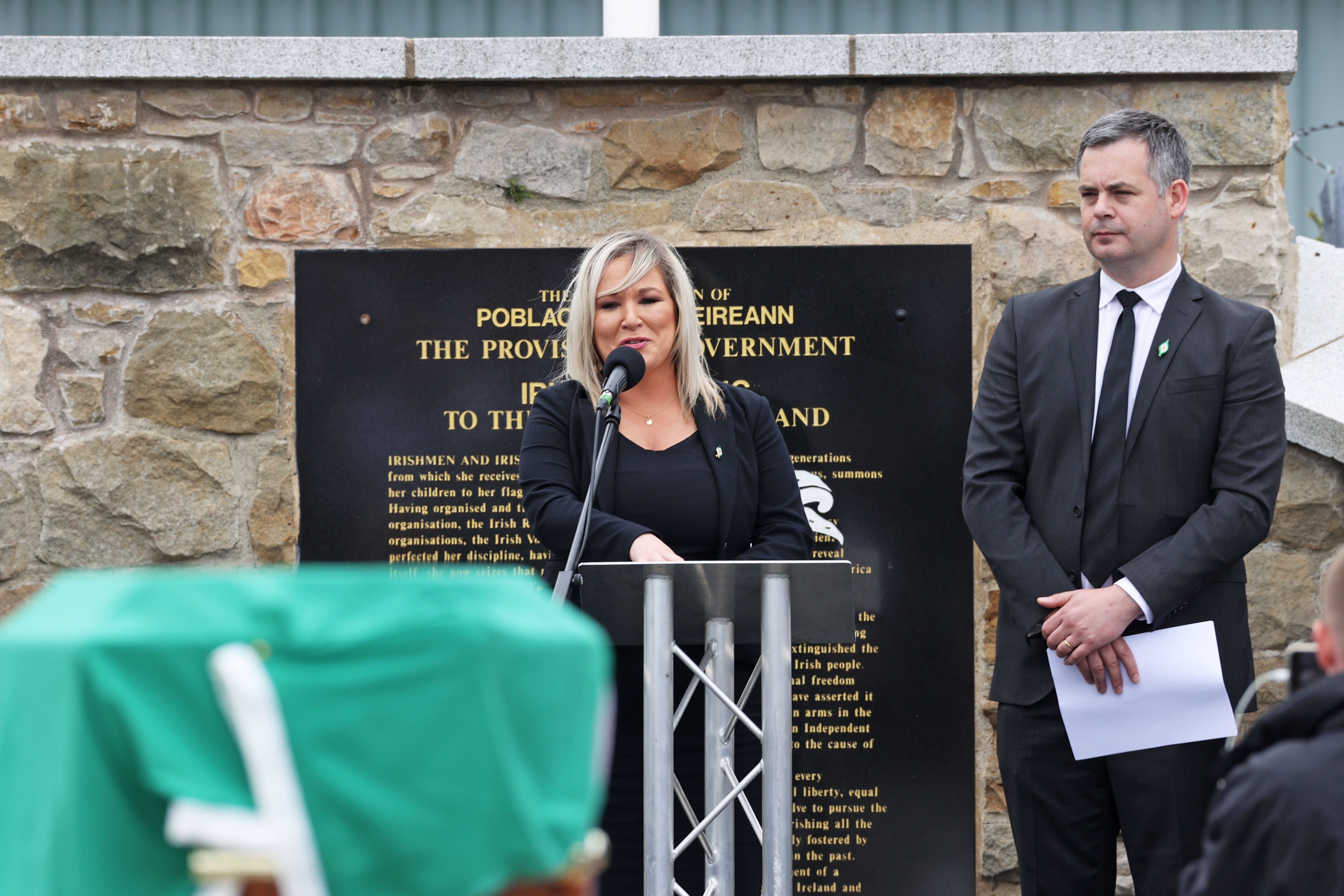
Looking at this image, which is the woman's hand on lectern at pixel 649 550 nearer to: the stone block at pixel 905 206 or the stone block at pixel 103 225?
the stone block at pixel 905 206

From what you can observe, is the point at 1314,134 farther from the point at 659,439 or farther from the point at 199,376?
the point at 199,376

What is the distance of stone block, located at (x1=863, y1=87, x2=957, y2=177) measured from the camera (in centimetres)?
388

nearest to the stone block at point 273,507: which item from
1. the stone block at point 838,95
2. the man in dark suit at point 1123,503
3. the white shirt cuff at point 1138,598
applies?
the stone block at point 838,95

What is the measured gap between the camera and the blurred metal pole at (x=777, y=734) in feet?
7.66

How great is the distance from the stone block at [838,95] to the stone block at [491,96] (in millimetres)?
910

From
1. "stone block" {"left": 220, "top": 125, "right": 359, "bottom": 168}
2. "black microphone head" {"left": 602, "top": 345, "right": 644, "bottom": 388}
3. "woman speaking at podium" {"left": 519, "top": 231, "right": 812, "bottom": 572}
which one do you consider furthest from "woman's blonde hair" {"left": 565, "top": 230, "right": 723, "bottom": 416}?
"stone block" {"left": 220, "top": 125, "right": 359, "bottom": 168}

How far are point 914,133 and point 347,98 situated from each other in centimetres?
179

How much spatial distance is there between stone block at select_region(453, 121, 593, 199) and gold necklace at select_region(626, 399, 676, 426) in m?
1.04

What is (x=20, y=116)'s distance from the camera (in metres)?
3.89

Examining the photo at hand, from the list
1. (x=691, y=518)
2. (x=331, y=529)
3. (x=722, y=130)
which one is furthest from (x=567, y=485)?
(x=722, y=130)

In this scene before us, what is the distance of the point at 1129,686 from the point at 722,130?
82.7 inches

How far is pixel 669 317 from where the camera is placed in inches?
123

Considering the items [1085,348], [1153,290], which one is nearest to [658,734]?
[1085,348]

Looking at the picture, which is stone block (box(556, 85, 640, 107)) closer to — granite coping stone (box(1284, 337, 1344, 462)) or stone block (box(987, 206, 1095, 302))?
stone block (box(987, 206, 1095, 302))
